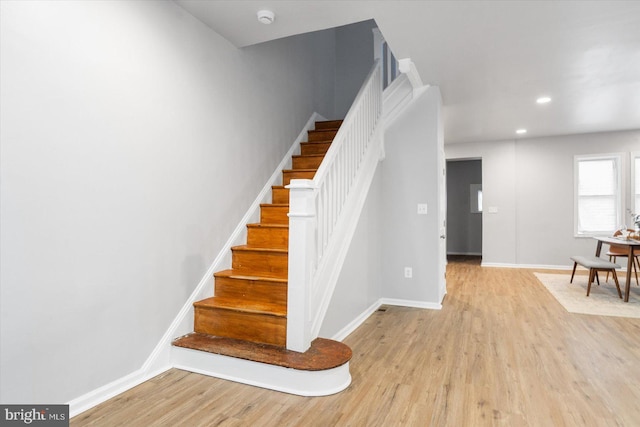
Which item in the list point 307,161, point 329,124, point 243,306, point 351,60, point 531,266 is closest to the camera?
point 243,306

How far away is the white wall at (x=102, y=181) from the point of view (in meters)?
1.65

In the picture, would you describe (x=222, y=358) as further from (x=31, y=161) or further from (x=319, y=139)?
(x=319, y=139)

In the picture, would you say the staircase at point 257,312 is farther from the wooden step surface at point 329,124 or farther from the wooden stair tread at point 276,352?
the wooden step surface at point 329,124

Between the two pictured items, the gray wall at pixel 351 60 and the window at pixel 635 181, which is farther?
the window at pixel 635 181

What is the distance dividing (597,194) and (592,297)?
2924mm

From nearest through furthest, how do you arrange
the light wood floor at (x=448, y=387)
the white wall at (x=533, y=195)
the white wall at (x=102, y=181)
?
1. the white wall at (x=102, y=181)
2. the light wood floor at (x=448, y=387)
3. the white wall at (x=533, y=195)

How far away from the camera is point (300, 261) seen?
7.48ft

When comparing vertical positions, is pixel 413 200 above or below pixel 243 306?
above

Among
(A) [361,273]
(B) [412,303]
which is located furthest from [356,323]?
(B) [412,303]

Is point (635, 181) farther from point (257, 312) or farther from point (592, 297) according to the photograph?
point (257, 312)

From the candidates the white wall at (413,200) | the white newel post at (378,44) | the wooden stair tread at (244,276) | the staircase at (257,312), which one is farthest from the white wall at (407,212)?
the wooden stair tread at (244,276)

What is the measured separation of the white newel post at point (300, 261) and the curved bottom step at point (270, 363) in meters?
0.12

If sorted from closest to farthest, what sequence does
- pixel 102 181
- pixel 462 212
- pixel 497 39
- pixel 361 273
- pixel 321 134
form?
pixel 102 181, pixel 497 39, pixel 361 273, pixel 321 134, pixel 462 212

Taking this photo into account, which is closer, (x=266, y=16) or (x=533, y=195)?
(x=266, y=16)
